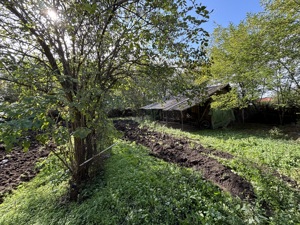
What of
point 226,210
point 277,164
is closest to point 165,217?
point 226,210

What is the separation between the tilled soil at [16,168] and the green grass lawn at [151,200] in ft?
1.66

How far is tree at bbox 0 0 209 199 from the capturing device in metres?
2.61

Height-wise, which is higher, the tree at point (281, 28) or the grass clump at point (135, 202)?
the tree at point (281, 28)

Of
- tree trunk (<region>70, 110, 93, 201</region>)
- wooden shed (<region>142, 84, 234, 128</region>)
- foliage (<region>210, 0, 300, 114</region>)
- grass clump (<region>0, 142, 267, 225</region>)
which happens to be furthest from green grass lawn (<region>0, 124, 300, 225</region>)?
wooden shed (<region>142, 84, 234, 128</region>)

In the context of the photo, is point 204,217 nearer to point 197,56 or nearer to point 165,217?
point 165,217

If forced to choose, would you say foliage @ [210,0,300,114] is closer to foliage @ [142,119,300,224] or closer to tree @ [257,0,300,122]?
tree @ [257,0,300,122]

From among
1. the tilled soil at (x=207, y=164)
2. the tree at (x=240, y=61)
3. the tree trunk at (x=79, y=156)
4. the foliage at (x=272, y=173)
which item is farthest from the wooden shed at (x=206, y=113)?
the tree trunk at (x=79, y=156)

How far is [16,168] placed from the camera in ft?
20.5

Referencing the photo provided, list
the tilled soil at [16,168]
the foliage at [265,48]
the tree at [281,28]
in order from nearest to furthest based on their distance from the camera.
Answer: the tilled soil at [16,168], the tree at [281,28], the foliage at [265,48]

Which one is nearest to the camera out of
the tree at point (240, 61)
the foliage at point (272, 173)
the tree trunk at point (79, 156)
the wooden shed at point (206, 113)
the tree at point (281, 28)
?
the foliage at point (272, 173)

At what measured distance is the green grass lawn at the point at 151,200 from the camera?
110 inches

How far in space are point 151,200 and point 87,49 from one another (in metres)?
3.22

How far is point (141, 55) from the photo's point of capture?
12.2ft

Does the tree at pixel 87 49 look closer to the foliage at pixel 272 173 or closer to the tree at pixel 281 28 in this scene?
the foliage at pixel 272 173
